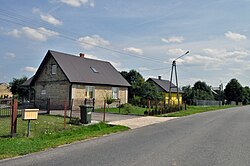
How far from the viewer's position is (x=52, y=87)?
3394 cm

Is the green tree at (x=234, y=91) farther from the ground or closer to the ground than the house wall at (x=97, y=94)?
farther from the ground

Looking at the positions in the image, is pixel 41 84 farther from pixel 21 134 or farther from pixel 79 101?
pixel 21 134

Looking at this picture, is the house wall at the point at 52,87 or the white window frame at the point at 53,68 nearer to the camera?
the house wall at the point at 52,87

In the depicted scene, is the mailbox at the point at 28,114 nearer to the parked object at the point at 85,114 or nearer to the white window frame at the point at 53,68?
the parked object at the point at 85,114

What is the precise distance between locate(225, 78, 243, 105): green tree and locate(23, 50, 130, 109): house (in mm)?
77262

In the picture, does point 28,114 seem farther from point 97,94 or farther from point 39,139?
point 97,94

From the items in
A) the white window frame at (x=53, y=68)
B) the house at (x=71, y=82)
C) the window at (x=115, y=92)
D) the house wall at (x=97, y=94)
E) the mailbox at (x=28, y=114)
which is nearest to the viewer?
the mailbox at (x=28, y=114)

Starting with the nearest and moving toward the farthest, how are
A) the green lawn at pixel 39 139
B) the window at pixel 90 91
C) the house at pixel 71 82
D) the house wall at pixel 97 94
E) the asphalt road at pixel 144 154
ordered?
the asphalt road at pixel 144 154 → the green lawn at pixel 39 139 → the house wall at pixel 97 94 → the house at pixel 71 82 → the window at pixel 90 91

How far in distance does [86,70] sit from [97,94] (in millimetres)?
3241

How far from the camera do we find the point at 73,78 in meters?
32.1

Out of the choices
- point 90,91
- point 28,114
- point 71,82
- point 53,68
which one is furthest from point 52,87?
point 28,114

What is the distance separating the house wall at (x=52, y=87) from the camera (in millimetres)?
32406

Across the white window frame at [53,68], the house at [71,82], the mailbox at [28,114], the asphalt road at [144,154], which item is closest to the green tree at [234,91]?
the house at [71,82]

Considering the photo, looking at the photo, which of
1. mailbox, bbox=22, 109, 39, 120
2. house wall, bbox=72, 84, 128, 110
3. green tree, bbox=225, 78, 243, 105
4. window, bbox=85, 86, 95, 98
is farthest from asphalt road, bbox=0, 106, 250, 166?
green tree, bbox=225, 78, 243, 105
